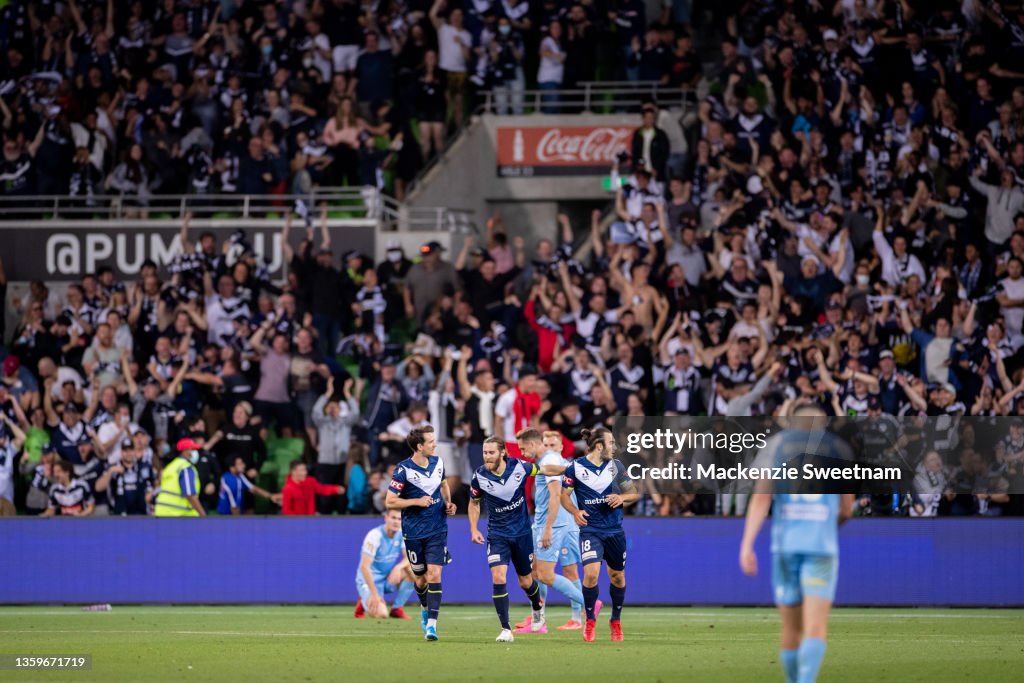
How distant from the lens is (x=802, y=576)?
35.1ft

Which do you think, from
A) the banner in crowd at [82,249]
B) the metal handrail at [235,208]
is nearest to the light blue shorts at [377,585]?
the metal handrail at [235,208]

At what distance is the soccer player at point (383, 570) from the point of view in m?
20.4

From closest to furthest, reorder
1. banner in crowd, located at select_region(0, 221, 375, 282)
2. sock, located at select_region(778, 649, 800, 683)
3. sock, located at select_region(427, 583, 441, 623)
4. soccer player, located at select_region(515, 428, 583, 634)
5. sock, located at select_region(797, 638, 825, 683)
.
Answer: sock, located at select_region(797, 638, 825, 683)
sock, located at select_region(778, 649, 800, 683)
sock, located at select_region(427, 583, 441, 623)
soccer player, located at select_region(515, 428, 583, 634)
banner in crowd, located at select_region(0, 221, 375, 282)

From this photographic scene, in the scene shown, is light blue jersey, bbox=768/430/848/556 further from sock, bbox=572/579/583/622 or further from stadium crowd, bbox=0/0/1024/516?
stadium crowd, bbox=0/0/1024/516

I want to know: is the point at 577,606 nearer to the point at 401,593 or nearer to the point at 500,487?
the point at 500,487

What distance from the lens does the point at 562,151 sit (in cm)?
3019

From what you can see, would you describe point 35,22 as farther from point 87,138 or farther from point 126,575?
point 126,575

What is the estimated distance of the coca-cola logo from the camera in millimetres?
29844

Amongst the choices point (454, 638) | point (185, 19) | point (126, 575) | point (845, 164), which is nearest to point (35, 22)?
point (185, 19)

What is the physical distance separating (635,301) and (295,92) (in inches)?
336

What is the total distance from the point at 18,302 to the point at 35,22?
6700mm

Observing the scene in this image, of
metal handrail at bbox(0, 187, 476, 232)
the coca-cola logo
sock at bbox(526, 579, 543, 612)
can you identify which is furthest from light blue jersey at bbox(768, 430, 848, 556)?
the coca-cola logo

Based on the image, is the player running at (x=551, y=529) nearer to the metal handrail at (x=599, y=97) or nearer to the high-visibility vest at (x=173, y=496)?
the high-visibility vest at (x=173, y=496)

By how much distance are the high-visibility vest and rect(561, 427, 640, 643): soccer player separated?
25.2ft
